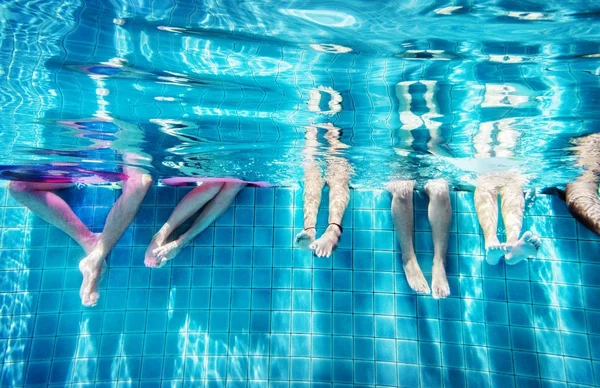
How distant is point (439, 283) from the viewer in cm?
521

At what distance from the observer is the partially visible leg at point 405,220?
18.6ft

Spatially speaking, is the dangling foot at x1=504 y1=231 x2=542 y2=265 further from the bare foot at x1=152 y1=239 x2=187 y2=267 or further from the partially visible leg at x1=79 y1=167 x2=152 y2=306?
the partially visible leg at x1=79 y1=167 x2=152 y2=306

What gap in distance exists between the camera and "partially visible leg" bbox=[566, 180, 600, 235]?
5.19 meters

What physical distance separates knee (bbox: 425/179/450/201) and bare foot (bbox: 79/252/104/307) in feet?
17.1

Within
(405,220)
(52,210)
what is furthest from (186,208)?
(405,220)

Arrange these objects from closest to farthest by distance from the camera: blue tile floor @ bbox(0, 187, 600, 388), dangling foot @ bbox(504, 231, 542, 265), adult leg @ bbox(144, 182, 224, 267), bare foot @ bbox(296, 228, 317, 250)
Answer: dangling foot @ bbox(504, 231, 542, 265) < bare foot @ bbox(296, 228, 317, 250) < adult leg @ bbox(144, 182, 224, 267) < blue tile floor @ bbox(0, 187, 600, 388)

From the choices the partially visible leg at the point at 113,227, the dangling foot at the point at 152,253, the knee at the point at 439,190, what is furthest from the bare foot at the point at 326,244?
the partially visible leg at the point at 113,227

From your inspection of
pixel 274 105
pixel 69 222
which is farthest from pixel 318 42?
pixel 69 222

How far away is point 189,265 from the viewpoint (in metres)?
6.40

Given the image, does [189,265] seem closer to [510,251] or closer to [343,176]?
[343,176]

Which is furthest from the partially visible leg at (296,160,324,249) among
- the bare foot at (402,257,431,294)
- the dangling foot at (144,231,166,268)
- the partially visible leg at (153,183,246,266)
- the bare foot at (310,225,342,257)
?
the dangling foot at (144,231,166,268)

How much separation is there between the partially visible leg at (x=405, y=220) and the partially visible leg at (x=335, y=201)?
2.62 ft

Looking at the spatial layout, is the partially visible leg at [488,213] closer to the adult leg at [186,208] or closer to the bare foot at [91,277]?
the adult leg at [186,208]

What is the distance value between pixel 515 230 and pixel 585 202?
60.6 inches
